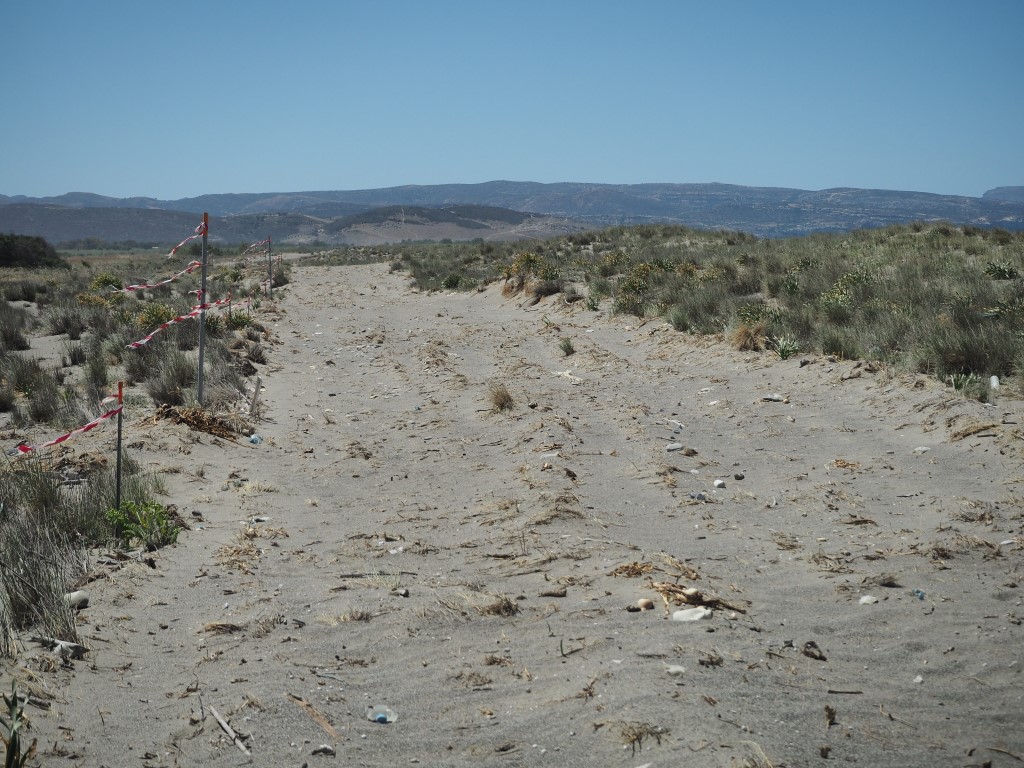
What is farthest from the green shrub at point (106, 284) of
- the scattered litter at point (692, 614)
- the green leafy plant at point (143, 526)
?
the scattered litter at point (692, 614)

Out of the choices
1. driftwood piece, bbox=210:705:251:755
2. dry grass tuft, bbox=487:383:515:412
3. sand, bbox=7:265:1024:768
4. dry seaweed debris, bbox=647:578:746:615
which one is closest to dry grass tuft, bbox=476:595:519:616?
sand, bbox=7:265:1024:768

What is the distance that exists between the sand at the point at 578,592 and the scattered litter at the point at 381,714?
0.14 ft

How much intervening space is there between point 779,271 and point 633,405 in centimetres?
916

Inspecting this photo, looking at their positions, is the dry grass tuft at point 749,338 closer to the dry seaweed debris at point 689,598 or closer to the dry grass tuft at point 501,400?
the dry grass tuft at point 501,400

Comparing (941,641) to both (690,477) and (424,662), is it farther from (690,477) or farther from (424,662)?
(690,477)

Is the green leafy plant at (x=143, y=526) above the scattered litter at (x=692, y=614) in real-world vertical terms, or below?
below

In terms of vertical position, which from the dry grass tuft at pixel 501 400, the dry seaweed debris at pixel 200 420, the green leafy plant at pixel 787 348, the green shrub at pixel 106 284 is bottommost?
the dry seaweed debris at pixel 200 420

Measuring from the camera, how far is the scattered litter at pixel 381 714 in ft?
12.2

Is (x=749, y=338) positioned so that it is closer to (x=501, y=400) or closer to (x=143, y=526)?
(x=501, y=400)

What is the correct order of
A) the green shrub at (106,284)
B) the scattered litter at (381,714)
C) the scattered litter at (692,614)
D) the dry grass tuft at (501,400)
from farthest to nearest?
the green shrub at (106,284), the dry grass tuft at (501,400), the scattered litter at (692,614), the scattered litter at (381,714)

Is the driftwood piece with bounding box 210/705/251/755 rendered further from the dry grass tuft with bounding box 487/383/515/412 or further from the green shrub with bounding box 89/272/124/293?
the green shrub with bounding box 89/272/124/293

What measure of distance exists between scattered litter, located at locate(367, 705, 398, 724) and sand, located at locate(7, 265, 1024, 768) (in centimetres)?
4

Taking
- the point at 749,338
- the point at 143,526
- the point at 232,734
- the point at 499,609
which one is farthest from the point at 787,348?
the point at 232,734

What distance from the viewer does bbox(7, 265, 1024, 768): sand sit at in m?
3.50
